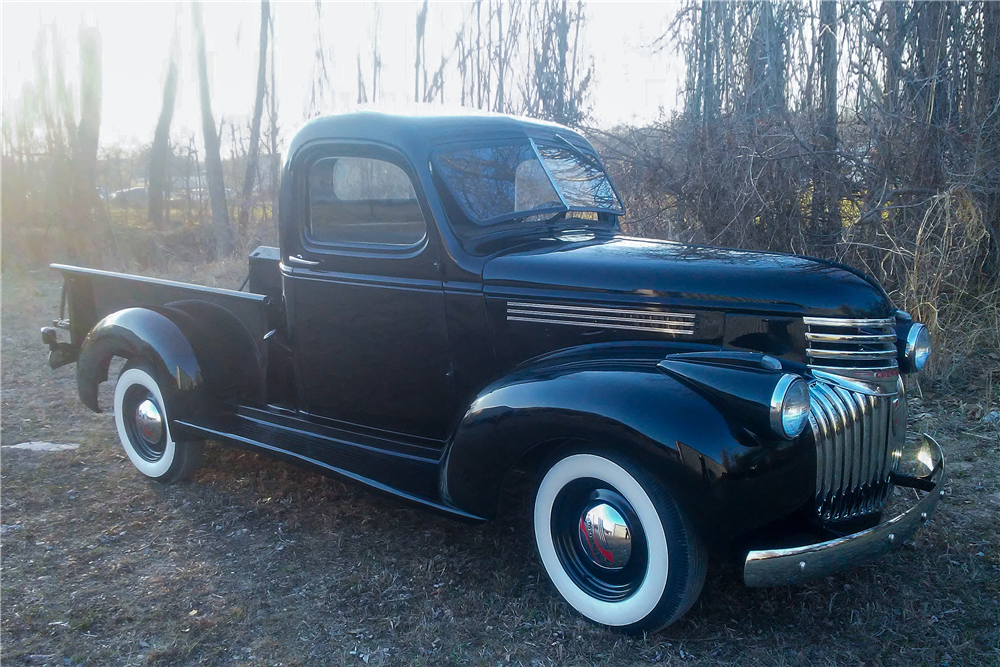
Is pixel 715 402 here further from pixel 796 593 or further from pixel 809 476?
pixel 796 593

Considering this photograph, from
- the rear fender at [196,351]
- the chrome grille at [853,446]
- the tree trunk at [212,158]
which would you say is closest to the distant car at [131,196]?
the tree trunk at [212,158]

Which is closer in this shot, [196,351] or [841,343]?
[841,343]

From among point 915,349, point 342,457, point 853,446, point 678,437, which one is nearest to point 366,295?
point 342,457

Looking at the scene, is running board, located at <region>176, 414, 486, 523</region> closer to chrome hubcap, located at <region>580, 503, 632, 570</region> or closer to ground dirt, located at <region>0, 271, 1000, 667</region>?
ground dirt, located at <region>0, 271, 1000, 667</region>

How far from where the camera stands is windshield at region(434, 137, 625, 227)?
3391 mm

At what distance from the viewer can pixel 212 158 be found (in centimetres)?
1553

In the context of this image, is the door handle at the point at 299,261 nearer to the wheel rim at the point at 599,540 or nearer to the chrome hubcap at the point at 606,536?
the wheel rim at the point at 599,540

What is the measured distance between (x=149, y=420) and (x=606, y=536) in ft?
9.18

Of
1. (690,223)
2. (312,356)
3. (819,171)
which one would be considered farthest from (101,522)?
(819,171)

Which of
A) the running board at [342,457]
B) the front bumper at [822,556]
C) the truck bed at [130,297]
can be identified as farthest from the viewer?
the truck bed at [130,297]

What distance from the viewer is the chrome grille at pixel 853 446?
2619 millimetres

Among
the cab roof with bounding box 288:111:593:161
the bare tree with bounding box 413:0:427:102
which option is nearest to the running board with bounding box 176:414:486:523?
the cab roof with bounding box 288:111:593:161

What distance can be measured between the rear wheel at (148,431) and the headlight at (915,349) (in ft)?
11.5

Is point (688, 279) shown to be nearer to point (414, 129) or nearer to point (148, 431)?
point (414, 129)
